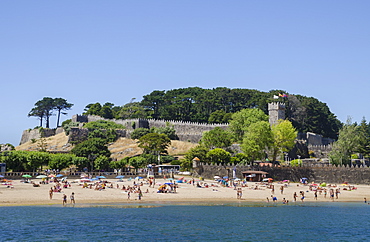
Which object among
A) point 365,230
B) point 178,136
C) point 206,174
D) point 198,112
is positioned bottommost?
point 365,230

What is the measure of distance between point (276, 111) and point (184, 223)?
241 ft

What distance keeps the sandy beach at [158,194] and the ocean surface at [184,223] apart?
135 inches

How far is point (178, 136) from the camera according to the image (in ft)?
376

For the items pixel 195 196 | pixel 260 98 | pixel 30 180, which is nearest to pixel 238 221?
pixel 195 196

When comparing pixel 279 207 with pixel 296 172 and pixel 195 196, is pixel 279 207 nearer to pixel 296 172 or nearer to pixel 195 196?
pixel 195 196

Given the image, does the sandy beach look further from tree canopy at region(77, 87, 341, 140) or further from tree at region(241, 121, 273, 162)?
tree canopy at region(77, 87, 341, 140)

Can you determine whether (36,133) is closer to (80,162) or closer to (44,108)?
(44,108)

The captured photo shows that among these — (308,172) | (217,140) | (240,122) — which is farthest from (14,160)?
(240,122)

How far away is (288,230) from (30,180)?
3946 centimetres

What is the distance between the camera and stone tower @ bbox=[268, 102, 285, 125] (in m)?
111

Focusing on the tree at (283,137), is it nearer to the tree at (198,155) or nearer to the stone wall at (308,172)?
the stone wall at (308,172)

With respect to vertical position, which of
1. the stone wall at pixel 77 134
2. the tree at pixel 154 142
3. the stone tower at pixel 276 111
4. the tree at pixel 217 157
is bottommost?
the tree at pixel 217 157

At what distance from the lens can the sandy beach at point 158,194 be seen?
53497 mm

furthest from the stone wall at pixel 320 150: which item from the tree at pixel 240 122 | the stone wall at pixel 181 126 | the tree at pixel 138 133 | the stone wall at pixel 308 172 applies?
the tree at pixel 138 133
